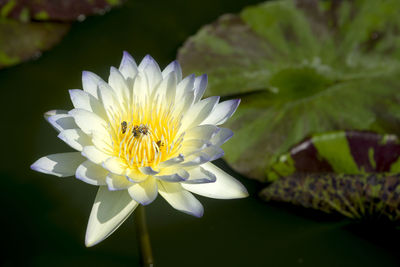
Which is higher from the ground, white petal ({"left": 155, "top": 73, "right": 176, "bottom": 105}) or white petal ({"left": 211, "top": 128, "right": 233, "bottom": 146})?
white petal ({"left": 155, "top": 73, "right": 176, "bottom": 105})

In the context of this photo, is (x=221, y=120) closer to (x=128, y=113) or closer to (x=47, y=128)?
(x=128, y=113)

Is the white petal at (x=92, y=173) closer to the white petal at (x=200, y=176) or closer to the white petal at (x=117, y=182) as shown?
the white petal at (x=117, y=182)

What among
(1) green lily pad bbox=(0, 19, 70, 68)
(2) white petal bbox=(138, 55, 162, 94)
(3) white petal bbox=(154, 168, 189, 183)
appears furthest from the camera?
(1) green lily pad bbox=(0, 19, 70, 68)

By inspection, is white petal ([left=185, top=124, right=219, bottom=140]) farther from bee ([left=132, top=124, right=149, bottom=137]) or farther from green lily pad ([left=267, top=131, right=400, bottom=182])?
green lily pad ([left=267, top=131, right=400, bottom=182])

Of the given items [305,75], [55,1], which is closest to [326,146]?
[305,75]

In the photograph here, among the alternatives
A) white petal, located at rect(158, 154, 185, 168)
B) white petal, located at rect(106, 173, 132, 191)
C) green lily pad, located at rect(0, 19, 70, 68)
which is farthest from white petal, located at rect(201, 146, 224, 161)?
green lily pad, located at rect(0, 19, 70, 68)

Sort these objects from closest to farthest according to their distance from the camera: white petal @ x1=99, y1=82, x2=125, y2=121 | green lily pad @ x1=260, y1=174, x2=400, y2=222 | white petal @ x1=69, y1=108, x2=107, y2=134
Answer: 1. white petal @ x1=69, y1=108, x2=107, y2=134
2. white petal @ x1=99, y1=82, x2=125, y2=121
3. green lily pad @ x1=260, y1=174, x2=400, y2=222
